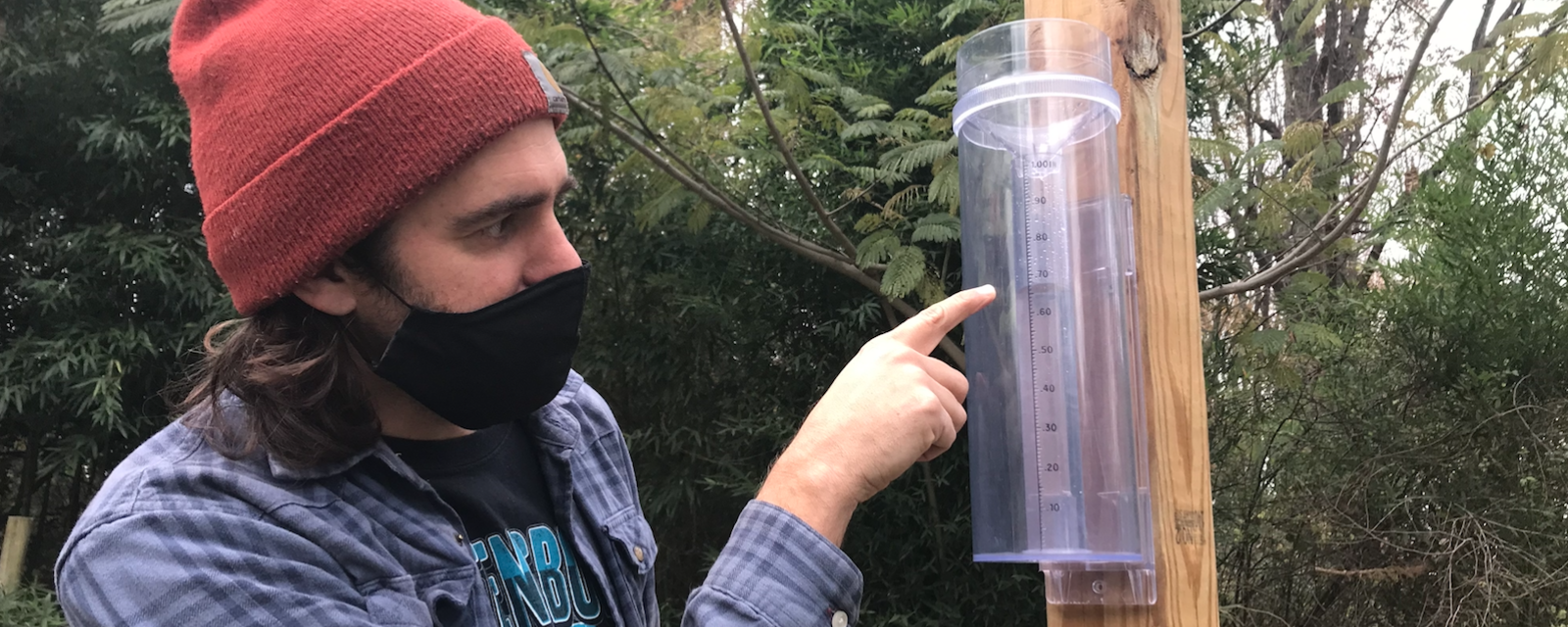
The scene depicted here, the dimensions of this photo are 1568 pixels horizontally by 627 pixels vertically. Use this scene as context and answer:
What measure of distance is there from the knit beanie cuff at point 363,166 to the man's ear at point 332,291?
0.11 feet

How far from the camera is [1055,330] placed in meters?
1.30

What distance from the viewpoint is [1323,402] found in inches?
150

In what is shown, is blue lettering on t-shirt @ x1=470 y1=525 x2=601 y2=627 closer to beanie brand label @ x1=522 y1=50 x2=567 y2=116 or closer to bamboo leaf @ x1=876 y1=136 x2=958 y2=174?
beanie brand label @ x1=522 y1=50 x2=567 y2=116

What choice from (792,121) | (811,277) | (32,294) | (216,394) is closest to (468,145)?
(216,394)

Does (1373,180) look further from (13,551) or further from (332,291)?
(13,551)

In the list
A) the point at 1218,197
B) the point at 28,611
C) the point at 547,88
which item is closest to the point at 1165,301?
the point at 547,88

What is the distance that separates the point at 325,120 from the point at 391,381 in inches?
14.0

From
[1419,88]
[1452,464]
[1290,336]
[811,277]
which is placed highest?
[1419,88]

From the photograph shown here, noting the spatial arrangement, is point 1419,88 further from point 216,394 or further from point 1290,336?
point 216,394

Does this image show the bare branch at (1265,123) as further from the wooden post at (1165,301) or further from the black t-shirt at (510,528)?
the black t-shirt at (510,528)

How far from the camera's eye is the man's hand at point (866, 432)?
121 cm

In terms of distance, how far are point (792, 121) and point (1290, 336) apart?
181 centimetres

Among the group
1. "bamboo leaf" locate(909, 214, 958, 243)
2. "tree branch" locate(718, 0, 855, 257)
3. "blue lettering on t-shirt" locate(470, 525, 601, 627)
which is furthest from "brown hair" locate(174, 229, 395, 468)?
"bamboo leaf" locate(909, 214, 958, 243)

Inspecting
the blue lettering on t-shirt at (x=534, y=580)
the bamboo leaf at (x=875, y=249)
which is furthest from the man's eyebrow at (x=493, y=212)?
the bamboo leaf at (x=875, y=249)
